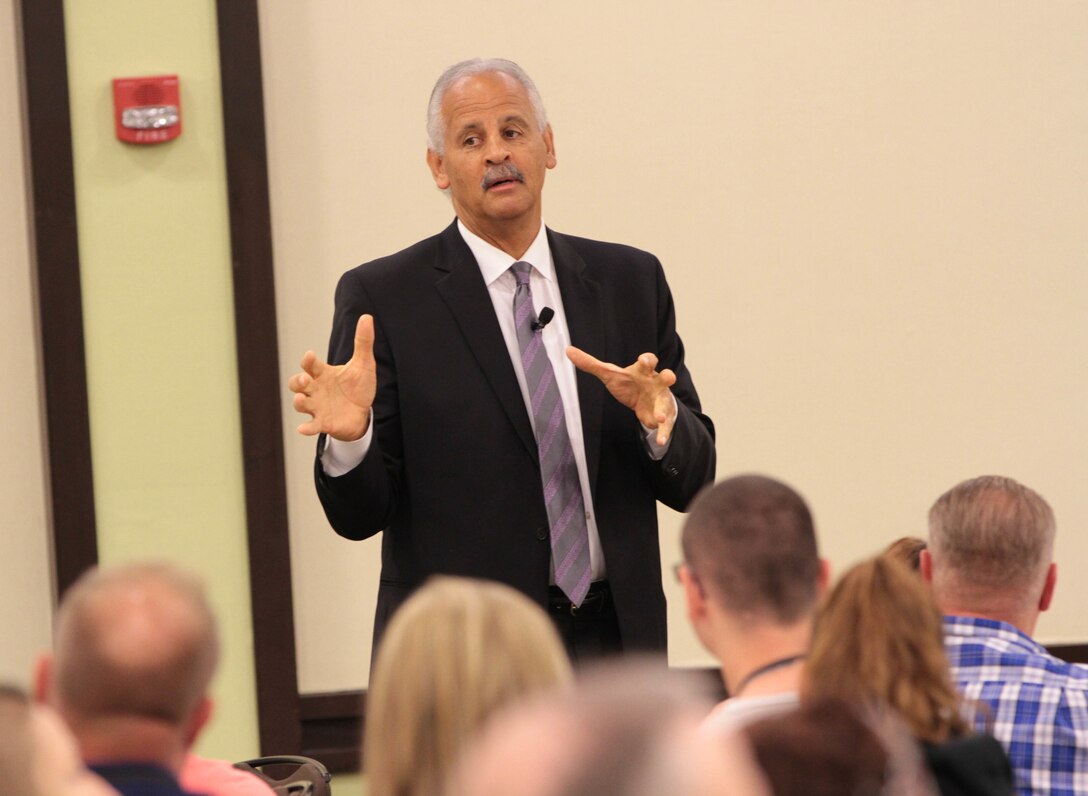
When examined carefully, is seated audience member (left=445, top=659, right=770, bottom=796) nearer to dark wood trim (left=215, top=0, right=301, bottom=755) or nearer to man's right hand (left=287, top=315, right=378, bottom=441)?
man's right hand (left=287, top=315, right=378, bottom=441)

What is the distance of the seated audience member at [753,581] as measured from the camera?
A: 73.4 inches

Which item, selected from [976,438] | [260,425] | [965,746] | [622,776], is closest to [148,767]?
[622,776]

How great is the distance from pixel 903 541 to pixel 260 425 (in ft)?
6.60

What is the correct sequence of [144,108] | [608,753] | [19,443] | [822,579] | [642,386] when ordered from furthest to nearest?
[19,443] → [144,108] → [642,386] → [822,579] → [608,753]

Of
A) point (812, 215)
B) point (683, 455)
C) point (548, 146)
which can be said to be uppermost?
point (548, 146)

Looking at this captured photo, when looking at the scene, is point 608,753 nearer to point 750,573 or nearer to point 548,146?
point 750,573

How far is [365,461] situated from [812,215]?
6.87 feet

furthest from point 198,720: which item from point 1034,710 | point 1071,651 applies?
point 1071,651

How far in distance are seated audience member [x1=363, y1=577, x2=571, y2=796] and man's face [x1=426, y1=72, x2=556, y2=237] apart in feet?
5.01

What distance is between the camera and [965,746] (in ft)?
A: 5.48

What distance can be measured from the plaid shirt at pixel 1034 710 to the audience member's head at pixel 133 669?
104cm

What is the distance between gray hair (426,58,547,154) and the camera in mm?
2998

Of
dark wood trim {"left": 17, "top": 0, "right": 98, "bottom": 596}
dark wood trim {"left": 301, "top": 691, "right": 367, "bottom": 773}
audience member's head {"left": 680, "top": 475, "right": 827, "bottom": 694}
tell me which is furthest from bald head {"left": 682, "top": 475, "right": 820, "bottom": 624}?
dark wood trim {"left": 17, "top": 0, "right": 98, "bottom": 596}

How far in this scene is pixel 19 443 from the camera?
420 centimetres
